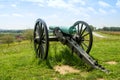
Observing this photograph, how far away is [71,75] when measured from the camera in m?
8.66

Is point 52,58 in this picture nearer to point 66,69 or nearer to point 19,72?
point 66,69

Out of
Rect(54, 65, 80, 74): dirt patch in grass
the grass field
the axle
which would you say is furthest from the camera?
Rect(54, 65, 80, 74): dirt patch in grass

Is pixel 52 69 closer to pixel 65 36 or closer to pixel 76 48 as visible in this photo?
pixel 76 48

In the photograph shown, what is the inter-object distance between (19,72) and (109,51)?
7245mm

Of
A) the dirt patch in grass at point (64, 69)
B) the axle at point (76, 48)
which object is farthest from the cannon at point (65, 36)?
the dirt patch in grass at point (64, 69)

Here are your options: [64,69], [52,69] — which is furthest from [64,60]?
[52,69]

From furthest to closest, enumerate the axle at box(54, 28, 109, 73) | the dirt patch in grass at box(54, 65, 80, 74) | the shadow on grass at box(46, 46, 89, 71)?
1. the shadow on grass at box(46, 46, 89, 71)
2. the dirt patch in grass at box(54, 65, 80, 74)
3. the axle at box(54, 28, 109, 73)

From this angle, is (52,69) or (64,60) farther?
(64,60)

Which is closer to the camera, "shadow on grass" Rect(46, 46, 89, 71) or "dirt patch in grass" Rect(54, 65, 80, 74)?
"dirt patch in grass" Rect(54, 65, 80, 74)

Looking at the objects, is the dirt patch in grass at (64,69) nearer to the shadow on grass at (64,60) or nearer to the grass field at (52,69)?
the grass field at (52,69)

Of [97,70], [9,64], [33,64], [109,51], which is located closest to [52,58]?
[33,64]

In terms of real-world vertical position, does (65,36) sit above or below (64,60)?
above

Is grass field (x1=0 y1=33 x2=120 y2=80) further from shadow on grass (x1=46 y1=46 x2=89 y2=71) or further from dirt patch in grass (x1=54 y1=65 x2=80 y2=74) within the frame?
dirt patch in grass (x1=54 y1=65 x2=80 y2=74)

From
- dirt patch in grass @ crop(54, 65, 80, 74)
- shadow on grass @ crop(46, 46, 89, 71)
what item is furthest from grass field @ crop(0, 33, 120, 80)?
dirt patch in grass @ crop(54, 65, 80, 74)
